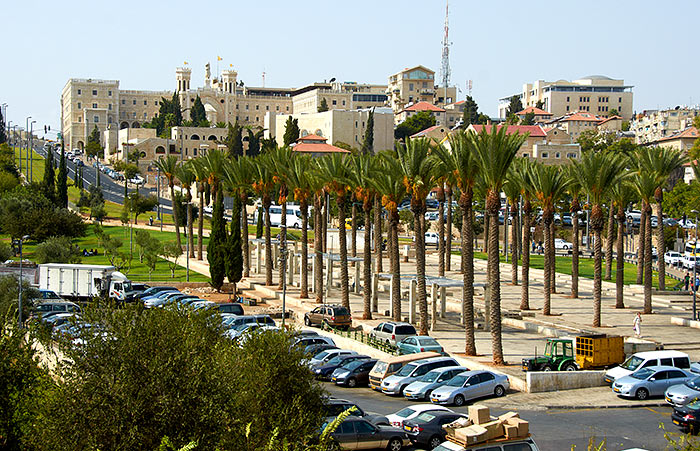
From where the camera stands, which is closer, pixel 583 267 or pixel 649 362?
pixel 649 362

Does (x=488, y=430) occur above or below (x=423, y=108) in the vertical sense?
below

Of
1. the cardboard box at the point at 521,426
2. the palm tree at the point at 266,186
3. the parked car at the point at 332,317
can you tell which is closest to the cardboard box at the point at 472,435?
the cardboard box at the point at 521,426

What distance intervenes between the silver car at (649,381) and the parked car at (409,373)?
19.1 ft

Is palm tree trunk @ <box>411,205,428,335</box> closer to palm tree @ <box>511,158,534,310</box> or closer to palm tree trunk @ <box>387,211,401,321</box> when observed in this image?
palm tree trunk @ <box>387,211,401,321</box>

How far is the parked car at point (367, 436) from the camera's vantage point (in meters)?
22.4

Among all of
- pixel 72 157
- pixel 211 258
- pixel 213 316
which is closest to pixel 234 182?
pixel 211 258

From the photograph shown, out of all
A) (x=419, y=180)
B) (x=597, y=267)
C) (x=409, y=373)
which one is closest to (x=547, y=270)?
(x=597, y=267)

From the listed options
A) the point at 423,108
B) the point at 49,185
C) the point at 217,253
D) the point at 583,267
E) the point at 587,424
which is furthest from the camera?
the point at 423,108

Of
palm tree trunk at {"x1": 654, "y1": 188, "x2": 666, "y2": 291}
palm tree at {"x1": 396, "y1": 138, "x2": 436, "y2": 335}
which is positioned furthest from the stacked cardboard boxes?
palm tree trunk at {"x1": 654, "y1": 188, "x2": 666, "y2": 291}

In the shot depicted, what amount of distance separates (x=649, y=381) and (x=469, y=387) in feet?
20.5

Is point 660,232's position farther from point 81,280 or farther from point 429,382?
point 81,280

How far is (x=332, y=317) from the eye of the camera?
43.2 m

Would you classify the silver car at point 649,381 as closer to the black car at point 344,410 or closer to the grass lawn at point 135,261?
the black car at point 344,410

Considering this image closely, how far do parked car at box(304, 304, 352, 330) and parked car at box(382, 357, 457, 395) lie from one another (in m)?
11.8
